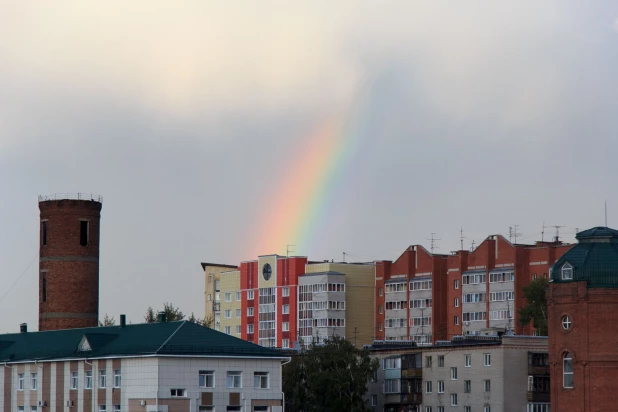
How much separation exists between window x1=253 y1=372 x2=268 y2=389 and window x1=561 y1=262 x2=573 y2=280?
74.0 feet

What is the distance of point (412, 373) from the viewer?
330ft

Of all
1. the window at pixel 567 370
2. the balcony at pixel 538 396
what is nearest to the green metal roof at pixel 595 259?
the window at pixel 567 370

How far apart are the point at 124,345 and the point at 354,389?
2157 centimetres

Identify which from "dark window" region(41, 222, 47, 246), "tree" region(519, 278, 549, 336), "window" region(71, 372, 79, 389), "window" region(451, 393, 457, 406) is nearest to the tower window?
"window" region(451, 393, 457, 406)

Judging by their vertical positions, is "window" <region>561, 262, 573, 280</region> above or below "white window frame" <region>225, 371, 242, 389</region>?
above

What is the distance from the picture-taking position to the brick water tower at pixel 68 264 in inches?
4619

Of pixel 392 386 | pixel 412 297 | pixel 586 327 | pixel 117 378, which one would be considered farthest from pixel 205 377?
pixel 412 297

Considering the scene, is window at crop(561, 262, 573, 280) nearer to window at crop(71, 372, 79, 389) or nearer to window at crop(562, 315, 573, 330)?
window at crop(562, 315, 573, 330)

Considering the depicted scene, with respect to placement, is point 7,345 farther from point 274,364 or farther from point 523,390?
point 523,390

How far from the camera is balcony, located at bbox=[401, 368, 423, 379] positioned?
10025cm

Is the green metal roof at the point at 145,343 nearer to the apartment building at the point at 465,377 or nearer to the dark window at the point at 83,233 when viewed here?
the apartment building at the point at 465,377

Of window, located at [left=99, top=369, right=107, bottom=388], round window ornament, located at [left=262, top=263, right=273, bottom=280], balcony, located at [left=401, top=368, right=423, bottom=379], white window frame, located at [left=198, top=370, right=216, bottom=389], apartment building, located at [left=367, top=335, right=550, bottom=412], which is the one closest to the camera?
white window frame, located at [left=198, top=370, right=216, bottom=389]

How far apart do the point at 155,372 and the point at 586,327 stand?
1179 inches

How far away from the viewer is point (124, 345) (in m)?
81.3
